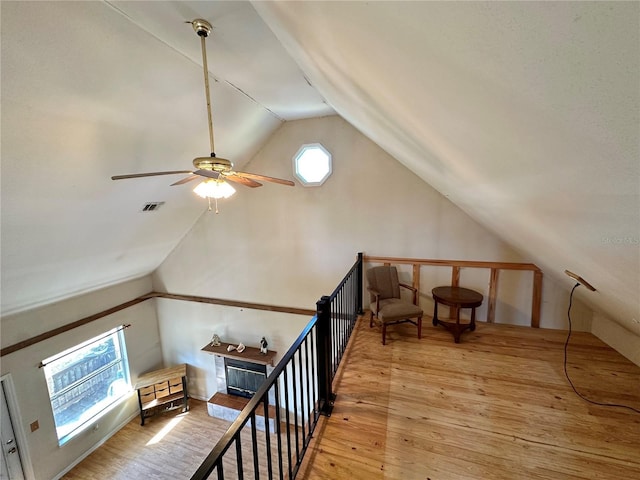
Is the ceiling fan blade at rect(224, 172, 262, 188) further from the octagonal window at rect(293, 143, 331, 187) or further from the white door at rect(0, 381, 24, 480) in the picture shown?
the white door at rect(0, 381, 24, 480)

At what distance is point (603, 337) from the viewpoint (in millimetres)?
3357

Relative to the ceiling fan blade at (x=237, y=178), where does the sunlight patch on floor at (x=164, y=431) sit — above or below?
below

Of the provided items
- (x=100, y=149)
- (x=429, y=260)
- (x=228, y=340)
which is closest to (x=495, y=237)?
(x=429, y=260)

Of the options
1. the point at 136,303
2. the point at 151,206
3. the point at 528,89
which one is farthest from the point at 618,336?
the point at 136,303

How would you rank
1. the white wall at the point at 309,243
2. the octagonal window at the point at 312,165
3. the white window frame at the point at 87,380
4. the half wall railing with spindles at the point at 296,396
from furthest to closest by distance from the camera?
the white window frame at the point at 87,380, the octagonal window at the point at 312,165, the white wall at the point at 309,243, the half wall railing with spindles at the point at 296,396

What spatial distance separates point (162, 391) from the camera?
6109 mm

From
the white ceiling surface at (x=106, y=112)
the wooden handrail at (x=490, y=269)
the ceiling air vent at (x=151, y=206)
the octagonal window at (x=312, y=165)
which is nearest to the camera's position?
the white ceiling surface at (x=106, y=112)

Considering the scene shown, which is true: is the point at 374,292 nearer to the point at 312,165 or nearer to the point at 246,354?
the point at 312,165

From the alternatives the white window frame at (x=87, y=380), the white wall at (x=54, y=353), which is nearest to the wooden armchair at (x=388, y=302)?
the white wall at (x=54, y=353)

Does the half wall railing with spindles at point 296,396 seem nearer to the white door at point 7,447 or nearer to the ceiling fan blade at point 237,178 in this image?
the ceiling fan blade at point 237,178

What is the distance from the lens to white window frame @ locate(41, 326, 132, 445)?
4.75 m

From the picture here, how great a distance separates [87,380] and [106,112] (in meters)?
5.38

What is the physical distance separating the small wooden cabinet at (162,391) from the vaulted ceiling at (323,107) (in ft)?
8.46

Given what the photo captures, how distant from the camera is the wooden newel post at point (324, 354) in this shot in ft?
6.87
